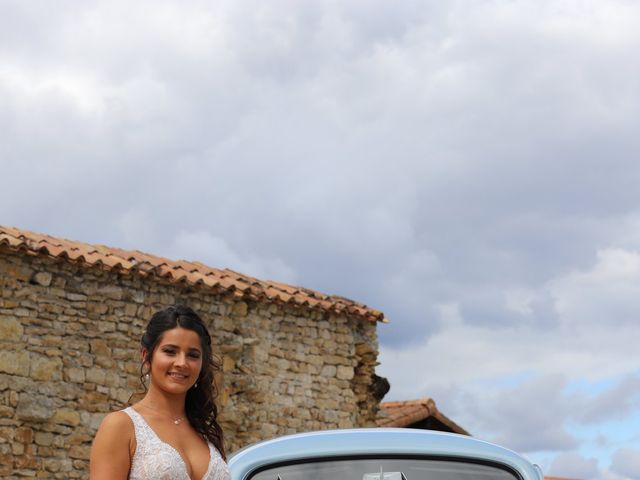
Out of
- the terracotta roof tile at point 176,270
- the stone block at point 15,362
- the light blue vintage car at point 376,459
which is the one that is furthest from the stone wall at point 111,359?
the light blue vintage car at point 376,459

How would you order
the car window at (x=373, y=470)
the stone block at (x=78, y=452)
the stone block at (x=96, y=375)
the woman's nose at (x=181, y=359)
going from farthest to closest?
the stone block at (x=96, y=375) < the stone block at (x=78, y=452) < the car window at (x=373, y=470) < the woman's nose at (x=181, y=359)

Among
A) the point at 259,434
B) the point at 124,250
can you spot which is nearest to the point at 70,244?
the point at 124,250

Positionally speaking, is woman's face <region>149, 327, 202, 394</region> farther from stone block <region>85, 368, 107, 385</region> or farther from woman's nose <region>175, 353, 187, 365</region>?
stone block <region>85, 368, 107, 385</region>

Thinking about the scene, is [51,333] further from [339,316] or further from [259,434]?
[339,316]

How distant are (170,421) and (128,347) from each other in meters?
8.93

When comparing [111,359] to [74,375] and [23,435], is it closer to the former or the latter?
[74,375]

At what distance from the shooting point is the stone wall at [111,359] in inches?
417

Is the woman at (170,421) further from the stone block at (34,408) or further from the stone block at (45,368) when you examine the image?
the stone block at (45,368)

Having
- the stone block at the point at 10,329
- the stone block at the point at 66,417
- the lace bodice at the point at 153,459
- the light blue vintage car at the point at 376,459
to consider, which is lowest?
the lace bodice at the point at 153,459

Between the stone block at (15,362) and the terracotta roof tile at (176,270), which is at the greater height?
the terracotta roof tile at (176,270)

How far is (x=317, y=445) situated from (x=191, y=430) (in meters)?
0.45

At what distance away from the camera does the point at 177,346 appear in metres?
2.92

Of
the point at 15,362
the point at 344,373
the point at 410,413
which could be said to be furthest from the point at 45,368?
the point at 410,413

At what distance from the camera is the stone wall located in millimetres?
10602
